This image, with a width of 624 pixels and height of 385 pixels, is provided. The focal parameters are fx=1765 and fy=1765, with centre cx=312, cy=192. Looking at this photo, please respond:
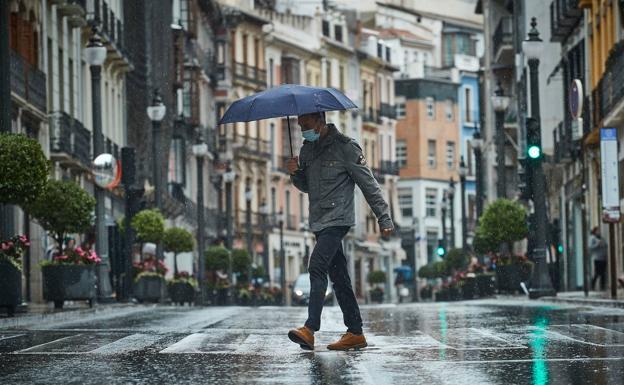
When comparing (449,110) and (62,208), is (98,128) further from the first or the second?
(449,110)

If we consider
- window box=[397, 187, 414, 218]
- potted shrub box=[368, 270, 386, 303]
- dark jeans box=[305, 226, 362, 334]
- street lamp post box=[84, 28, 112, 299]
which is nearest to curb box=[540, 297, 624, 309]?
street lamp post box=[84, 28, 112, 299]

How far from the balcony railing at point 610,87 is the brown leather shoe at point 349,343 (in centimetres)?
2525

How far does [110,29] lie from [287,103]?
3973 cm

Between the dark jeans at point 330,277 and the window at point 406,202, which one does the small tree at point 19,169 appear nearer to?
the dark jeans at point 330,277

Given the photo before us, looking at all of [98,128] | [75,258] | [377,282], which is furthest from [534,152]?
[377,282]

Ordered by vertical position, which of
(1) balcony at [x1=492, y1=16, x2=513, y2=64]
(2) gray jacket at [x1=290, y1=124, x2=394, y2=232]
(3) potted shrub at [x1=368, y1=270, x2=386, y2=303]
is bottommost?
(3) potted shrub at [x1=368, y1=270, x2=386, y2=303]

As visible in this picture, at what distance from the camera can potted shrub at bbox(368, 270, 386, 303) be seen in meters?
101

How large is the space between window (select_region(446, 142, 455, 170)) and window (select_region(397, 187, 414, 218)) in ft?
12.3

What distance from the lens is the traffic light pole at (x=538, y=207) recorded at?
34.8 meters

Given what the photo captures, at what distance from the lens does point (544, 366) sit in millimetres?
11180

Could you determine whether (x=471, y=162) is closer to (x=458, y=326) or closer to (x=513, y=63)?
(x=513, y=63)

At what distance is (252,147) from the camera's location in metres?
93.2

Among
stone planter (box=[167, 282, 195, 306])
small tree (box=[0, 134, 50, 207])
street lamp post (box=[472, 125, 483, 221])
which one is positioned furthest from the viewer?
street lamp post (box=[472, 125, 483, 221])

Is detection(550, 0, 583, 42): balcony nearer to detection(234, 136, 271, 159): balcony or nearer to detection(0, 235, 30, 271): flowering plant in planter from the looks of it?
detection(0, 235, 30, 271): flowering plant in planter
